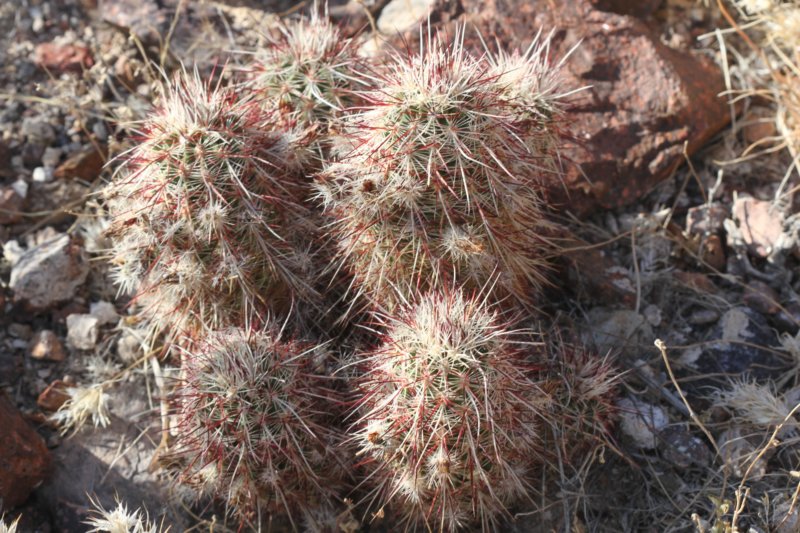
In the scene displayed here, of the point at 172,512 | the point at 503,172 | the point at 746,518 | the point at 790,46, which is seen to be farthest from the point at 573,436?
the point at 790,46

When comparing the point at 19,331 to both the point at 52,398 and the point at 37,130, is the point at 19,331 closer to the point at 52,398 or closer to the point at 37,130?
the point at 52,398

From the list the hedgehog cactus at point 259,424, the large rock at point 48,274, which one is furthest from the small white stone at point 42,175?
the hedgehog cactus at point 259,424

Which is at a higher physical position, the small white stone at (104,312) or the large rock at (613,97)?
the large rock at (613,97)

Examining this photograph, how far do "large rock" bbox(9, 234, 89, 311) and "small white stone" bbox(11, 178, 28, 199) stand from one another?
33cm

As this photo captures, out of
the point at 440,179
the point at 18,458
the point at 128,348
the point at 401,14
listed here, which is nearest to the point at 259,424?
the point at 440,179

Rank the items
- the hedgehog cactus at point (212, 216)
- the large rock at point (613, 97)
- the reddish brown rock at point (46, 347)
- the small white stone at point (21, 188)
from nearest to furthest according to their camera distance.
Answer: the hedgehog cactus at point (212, 216), the reddish brown rock at point (46, 347), the large rock at point (613, 97), the small white stone at point (21, 188)

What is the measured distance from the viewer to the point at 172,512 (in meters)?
3.13

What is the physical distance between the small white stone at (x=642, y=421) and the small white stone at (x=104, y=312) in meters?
2.24

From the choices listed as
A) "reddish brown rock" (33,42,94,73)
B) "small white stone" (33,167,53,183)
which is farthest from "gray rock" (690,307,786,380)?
"reddish brown rock" (33,42,94,73)

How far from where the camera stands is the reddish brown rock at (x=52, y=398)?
11.0ft

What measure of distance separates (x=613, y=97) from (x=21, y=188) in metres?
2.86

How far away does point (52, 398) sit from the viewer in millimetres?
3359

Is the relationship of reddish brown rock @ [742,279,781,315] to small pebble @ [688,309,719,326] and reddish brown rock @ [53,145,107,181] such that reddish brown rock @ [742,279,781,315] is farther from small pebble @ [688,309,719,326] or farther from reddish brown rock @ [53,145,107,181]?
reddish brown rock @ [53,145,107,181]

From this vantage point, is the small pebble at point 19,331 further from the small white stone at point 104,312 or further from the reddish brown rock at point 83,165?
the reddish brown rock at point 83,165
